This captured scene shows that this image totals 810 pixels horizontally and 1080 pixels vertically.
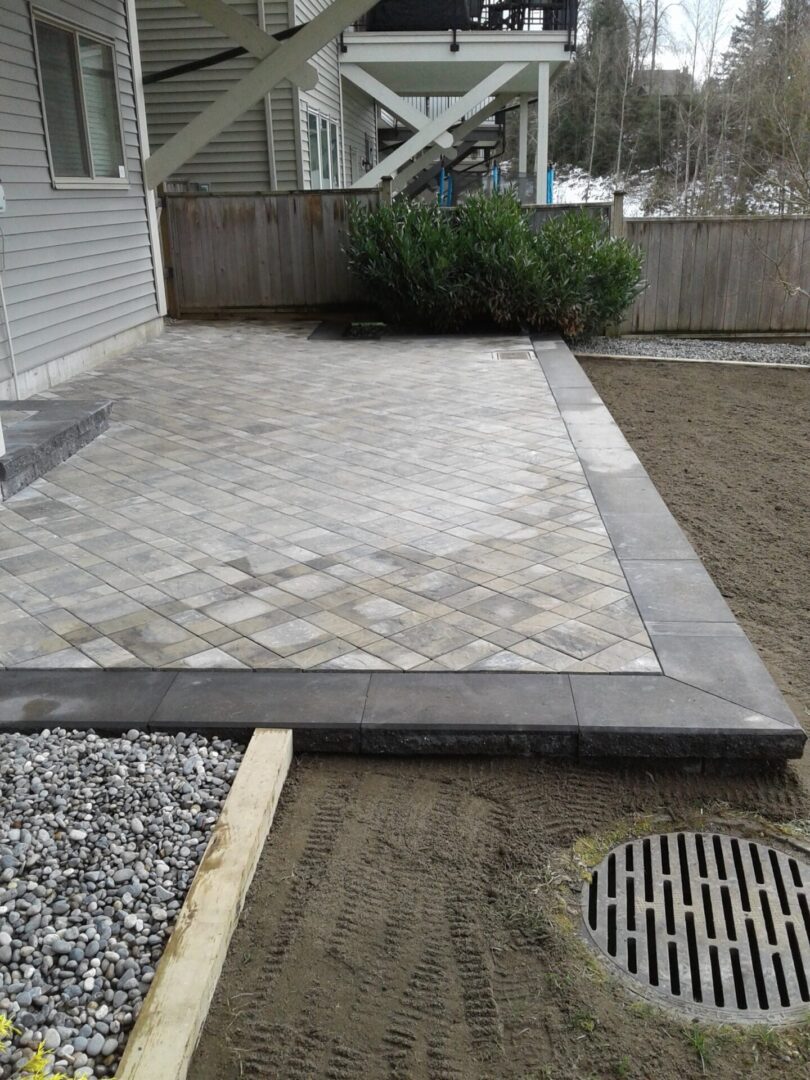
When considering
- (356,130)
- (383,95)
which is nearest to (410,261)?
(383,95)

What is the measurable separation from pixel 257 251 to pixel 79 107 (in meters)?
3.33

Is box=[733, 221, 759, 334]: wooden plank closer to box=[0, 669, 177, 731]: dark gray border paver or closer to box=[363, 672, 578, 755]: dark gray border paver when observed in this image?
box=[363, 672, 578, 755]: dark gray border paver

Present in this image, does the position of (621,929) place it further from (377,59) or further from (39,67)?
(377,59)

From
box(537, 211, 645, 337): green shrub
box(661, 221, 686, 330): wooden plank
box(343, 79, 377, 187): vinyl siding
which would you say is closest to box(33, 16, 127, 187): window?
box(537, 211, 645, 337): green shrub

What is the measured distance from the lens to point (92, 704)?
2.76 meters

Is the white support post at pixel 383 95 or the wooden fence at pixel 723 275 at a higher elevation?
the white support post at pixel 383 95

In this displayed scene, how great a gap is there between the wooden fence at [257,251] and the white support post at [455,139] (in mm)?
6323

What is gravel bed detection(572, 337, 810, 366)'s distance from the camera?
9.41 metres

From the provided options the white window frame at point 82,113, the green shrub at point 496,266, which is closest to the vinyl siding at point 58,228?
the white window frame at point 82,113

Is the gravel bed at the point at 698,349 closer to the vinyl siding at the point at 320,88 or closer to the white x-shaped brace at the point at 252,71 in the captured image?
the white x-shaped brace at the point at 252,71

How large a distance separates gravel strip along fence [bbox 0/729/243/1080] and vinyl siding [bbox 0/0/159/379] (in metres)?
A: 4.92

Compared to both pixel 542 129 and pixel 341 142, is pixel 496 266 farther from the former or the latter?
pixel 341 142

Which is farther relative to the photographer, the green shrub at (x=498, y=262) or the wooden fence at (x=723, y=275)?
the wooden fence at (x=723, y=275)

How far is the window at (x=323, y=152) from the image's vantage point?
13953 mm
